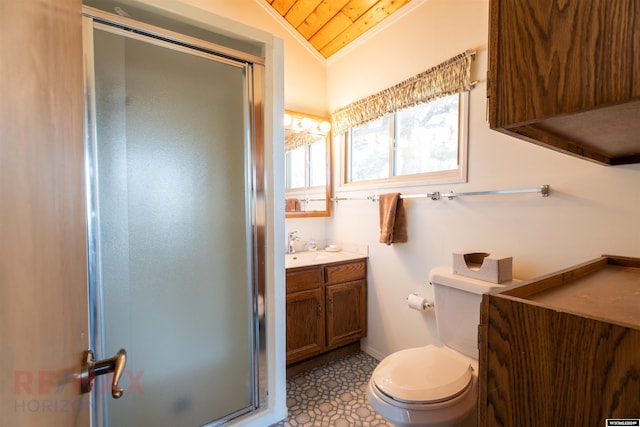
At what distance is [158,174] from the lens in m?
1.30

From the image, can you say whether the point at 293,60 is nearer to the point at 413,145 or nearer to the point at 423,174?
the point at 413,145

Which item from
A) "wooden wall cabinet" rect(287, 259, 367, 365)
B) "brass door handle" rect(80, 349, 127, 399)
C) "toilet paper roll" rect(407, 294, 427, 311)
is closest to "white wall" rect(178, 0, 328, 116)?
"wooden wall cabinet" rect(287, 259, 367, 365)

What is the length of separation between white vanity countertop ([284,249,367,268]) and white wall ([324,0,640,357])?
171 millimetres

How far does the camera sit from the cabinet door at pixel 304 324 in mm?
1981

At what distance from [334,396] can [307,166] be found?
1.79m

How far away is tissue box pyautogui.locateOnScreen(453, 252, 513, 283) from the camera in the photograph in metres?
1.31

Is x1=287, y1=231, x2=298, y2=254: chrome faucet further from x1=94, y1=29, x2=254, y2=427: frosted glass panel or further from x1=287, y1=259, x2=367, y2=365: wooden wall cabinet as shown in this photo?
x1=94, y1=29, x2=254, y2=427: frosted glass panel

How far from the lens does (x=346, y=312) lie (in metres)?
2.24

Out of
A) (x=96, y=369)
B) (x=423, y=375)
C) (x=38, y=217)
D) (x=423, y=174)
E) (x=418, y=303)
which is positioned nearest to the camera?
(x=38, y=217)

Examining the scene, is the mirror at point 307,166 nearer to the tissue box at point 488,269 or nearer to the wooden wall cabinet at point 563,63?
the tissue box at point 488,269

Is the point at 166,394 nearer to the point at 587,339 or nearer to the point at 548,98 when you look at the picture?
the point at 587,339

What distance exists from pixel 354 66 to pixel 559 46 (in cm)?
217

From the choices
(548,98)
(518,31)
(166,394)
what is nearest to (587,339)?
(548,98)

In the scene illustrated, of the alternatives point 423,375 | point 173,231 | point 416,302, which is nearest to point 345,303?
point 416,302
